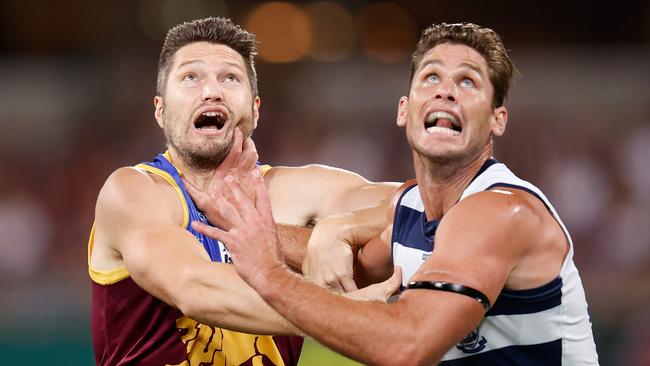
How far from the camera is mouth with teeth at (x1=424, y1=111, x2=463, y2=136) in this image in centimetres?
425

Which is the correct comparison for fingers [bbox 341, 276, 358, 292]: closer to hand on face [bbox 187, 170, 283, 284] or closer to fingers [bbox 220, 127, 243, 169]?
hand on face [bbox 187, 170, 283, 284]

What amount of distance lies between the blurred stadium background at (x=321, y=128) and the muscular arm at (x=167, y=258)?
371cm

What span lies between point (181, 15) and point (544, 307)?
1559cm

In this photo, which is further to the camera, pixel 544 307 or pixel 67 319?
pixel 67 319

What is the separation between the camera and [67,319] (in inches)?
358

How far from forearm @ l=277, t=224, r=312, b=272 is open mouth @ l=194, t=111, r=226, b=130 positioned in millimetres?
695

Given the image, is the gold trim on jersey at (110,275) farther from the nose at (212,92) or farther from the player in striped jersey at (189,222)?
the nose at (212,92)

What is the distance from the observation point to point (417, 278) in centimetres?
363

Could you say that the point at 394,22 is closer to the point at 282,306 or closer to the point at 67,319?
the point at 67,319

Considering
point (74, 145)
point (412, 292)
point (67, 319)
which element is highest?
point (412, 292)

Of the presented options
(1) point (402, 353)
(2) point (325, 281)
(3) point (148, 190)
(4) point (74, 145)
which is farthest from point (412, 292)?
(4) point (74, 145)

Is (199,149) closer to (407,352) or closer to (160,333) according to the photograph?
(160,333)

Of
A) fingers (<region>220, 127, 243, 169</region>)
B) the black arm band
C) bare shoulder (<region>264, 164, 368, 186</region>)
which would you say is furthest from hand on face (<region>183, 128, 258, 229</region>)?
the black arm band

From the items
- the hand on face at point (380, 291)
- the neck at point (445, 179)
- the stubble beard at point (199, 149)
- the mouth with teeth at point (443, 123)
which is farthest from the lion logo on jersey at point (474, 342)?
the stubble beard at point (199, 149)
